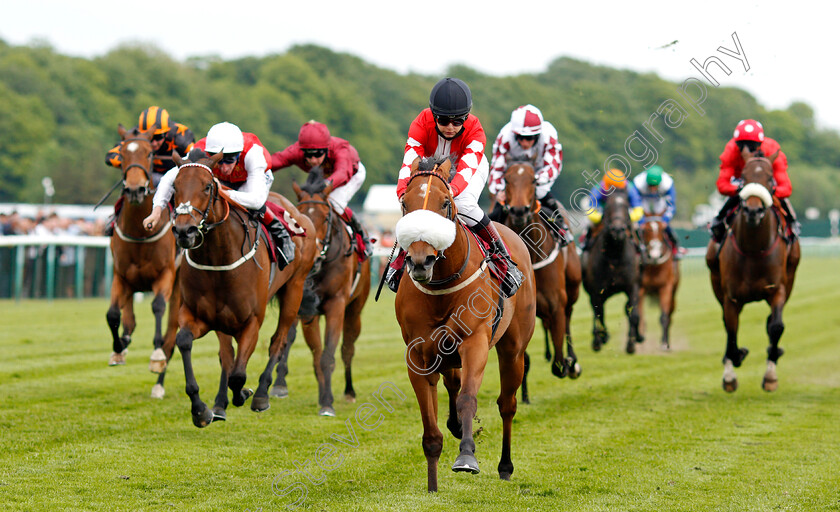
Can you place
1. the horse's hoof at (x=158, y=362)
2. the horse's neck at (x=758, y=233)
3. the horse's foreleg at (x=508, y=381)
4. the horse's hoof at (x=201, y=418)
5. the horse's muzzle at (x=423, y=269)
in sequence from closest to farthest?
the horse's muzzle at (x=423, y=269)
the horse's foreleg at (x=508, y=381)
the horse's hoof at (x=201, y=418)
the horse's hoof at (x=158, y=362)
the horse's neck at (x=758, y=233)

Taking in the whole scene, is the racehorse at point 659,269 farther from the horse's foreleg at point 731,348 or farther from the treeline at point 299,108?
the treeline at point 299,108

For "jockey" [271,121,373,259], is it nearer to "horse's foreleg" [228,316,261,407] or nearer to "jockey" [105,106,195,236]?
"jockey" [105,106,195,236]

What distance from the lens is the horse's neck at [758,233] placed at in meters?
9.02

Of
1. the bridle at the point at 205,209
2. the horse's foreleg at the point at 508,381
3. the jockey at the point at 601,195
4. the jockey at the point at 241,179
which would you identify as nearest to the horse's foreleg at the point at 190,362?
the bridle at the point at 205,209

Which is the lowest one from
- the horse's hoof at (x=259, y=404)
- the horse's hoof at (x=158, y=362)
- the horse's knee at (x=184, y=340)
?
the horse's hoof at (x=259, y=404)

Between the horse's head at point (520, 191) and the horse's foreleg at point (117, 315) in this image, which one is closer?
the horse's head at point (520, 191)

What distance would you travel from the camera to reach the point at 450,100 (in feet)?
18.1

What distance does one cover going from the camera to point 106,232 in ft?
29.4

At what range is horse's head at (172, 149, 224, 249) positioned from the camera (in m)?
5.93

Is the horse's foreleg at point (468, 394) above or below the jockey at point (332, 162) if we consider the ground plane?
below

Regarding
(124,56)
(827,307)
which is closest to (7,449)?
(827,307)

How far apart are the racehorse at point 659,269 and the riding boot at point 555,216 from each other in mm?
4927

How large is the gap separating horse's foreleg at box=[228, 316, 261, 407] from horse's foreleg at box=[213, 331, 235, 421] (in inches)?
3.9

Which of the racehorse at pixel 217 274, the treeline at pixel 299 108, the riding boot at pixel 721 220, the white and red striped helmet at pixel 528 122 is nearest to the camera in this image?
the racehorse at pixel 217 274
